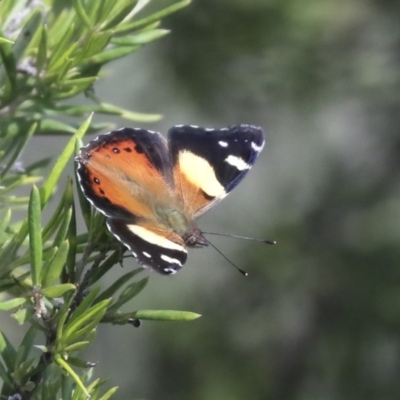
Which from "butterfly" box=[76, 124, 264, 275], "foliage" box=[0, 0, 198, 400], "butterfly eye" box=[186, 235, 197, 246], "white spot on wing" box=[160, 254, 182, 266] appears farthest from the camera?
"butterfly eye" box=[186, 235, 197, 246]

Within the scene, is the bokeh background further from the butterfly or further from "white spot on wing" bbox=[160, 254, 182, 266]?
"white spot on wing" bbox=[160, 254, 182, 266]

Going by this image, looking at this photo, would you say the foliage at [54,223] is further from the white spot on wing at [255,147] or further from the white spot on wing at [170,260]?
the white spot on wing at [255,147]

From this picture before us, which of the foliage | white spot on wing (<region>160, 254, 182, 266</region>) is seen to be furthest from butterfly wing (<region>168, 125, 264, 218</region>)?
white spot on wing (<region>160, 254, 182, 266</region>)

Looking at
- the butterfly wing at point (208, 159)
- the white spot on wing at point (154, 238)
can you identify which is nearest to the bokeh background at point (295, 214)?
the butterfly wing at point (208, 159)

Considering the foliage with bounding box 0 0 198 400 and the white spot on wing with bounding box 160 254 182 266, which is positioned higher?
the foliage with bounding box 0 0 198 400

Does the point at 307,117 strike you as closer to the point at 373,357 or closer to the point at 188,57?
the point at 188,57

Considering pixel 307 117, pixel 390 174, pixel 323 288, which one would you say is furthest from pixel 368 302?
pixel 307 117

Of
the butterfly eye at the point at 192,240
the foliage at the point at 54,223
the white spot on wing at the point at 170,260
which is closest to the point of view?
the foliage at the point at 54,223
